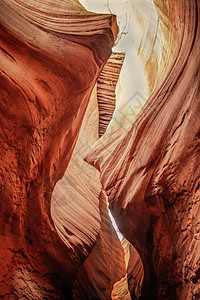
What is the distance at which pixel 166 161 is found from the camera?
240 cm

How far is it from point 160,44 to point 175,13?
2.67 feet

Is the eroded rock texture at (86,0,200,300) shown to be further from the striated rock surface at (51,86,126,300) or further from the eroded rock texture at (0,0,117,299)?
the striated rock surface at (51,86,126,300)

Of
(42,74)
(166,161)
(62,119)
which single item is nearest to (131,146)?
(166,161)

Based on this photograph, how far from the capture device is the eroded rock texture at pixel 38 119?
2.72 meters

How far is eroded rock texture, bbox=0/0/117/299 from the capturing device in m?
2.72

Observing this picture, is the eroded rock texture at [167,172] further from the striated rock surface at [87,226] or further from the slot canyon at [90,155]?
the striated rock surface at [87,226]

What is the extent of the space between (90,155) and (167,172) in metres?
1.37

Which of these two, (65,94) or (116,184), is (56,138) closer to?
(65,94)

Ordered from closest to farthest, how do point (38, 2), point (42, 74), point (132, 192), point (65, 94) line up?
point (132, 192) < point (42, 74) < point (65, 94) < point (38, 2)

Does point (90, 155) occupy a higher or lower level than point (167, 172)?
→ higher

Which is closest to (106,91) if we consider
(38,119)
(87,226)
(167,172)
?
(87,226)

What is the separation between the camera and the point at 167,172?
2.34 metres

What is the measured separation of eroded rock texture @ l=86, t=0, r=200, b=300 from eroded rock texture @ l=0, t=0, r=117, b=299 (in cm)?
75

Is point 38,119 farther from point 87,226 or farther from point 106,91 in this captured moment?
point 106,91
